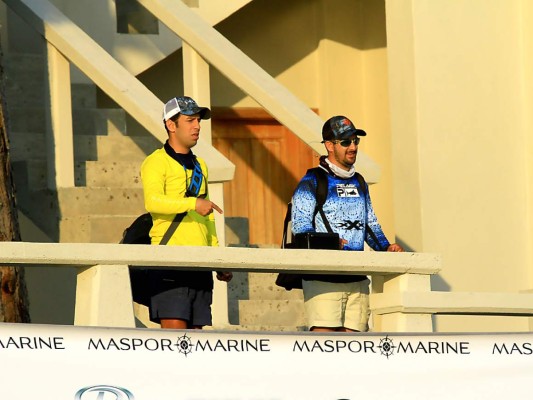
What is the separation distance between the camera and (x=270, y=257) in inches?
320

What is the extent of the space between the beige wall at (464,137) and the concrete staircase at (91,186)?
112cm

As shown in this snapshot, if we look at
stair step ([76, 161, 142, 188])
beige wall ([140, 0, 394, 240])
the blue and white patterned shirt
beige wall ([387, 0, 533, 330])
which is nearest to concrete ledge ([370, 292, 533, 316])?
the blue and white patterned shirt

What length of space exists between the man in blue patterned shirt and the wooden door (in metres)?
5.84

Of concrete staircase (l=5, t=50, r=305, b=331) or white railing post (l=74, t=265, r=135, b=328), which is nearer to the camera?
white railing post (l=74, t=265, r=135, b=328)

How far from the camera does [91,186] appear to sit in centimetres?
1161

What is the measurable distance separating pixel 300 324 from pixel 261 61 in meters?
4.44

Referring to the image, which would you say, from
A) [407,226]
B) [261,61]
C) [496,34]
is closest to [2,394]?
[407,226]

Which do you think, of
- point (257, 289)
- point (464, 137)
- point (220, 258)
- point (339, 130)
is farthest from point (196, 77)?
point (220, 258)

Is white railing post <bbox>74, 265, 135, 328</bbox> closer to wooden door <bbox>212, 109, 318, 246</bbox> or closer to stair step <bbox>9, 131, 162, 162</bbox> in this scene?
stair step <bbox>9, 131, 162, 162</bbox>

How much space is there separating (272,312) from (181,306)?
2429mm

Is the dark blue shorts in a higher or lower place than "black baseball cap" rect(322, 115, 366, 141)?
lower

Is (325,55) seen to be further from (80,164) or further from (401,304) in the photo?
(401,304)

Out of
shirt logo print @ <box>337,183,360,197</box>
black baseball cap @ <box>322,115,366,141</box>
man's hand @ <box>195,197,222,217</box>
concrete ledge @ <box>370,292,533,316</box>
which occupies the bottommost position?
concrete ledge @ <box>370,292,533,316</box>

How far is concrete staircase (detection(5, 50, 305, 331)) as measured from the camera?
10758 mm
